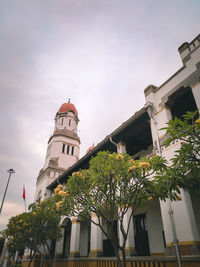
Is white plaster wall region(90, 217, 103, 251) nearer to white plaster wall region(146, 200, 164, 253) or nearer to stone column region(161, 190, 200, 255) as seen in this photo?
white plaster wall region(146, 200, 164, 253)

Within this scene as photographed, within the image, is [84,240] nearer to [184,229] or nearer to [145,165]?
[184,229]

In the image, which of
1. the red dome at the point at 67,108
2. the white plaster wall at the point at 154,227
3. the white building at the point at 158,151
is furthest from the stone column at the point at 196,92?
the red dome at the point at 67,108

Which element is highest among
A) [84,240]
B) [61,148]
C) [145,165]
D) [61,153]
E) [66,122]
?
[66,122]

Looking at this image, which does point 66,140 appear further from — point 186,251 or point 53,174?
point 186,251

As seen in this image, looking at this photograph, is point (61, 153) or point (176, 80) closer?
point (176, 80)

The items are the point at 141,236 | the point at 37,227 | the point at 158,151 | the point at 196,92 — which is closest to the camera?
the point at 196,92

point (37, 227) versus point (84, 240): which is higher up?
point (37, 227)

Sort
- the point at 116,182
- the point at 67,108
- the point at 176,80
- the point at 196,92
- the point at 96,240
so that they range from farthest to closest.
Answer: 1. the point at 67,108
2. the point at 96,240
3. the point at 176,80
4. the point at 196,92
5. the point at 116,182

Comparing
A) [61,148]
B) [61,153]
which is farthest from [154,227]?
[61,148]

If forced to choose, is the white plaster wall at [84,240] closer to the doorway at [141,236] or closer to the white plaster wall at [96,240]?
the white plaster wall at [96,240]

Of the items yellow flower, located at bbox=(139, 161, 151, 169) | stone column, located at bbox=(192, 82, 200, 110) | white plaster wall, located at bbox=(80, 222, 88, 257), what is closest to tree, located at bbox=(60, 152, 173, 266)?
yellow flower, located at bbox=(139, 161, 151, 169)

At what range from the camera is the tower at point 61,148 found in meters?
24.3

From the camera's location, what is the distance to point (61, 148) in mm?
26547

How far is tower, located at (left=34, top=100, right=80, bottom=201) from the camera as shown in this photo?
2426cm
